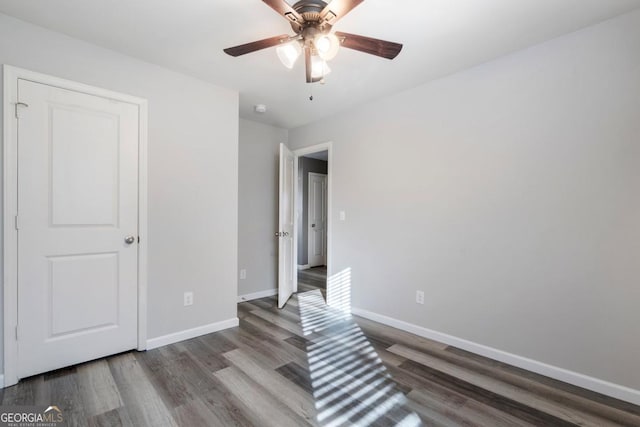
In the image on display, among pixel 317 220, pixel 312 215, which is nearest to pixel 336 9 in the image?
pixel 312 215

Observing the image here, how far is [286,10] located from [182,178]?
1.78 meters

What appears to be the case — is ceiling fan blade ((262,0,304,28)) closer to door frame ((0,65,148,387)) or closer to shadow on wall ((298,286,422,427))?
door frame ((0,65,148,387))

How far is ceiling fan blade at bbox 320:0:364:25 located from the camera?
1.41m

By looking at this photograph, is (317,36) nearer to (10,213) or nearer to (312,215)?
(10,213)

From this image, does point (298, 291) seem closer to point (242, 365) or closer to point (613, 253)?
point (242, 365)

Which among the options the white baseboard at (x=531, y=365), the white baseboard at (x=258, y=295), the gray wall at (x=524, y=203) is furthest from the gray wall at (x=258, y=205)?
the white baseboard at (x=531, y=365)

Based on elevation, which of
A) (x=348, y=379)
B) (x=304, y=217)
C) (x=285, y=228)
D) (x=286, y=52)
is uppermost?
(x=286, y=52)

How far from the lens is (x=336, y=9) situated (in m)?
1.46

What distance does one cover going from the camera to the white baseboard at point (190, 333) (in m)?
2.54

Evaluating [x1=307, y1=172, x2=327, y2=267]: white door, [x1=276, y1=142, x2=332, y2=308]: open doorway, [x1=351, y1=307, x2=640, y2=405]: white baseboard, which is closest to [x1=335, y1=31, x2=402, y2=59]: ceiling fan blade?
[x1=276, y1=142, x2=332, y2=308]: open doorway

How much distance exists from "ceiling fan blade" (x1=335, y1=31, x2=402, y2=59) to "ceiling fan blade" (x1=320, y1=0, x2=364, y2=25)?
0.32ft

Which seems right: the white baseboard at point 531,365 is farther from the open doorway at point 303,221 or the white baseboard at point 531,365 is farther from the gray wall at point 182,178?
the gray wall at point 182,178

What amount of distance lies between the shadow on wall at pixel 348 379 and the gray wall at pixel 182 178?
1.03 m

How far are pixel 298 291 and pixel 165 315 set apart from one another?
2146 mm
